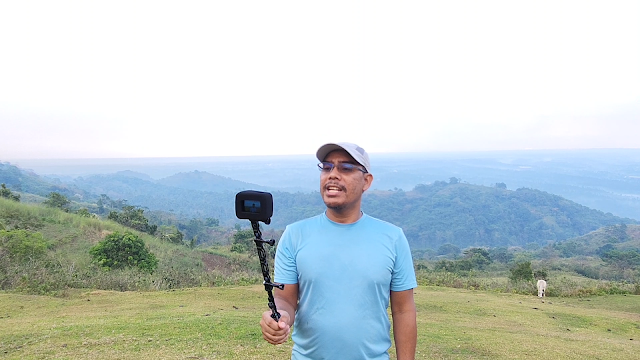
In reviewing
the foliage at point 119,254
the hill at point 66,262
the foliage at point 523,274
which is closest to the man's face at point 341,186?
the hill at point 66,262

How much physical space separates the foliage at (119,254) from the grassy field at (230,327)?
5.08 metres

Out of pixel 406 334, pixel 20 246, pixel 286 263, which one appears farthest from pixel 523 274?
pixel 20 246

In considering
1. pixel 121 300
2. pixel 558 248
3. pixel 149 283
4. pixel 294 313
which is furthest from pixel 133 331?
pixel 558 248

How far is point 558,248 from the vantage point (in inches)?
2362

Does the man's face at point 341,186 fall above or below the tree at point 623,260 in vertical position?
above

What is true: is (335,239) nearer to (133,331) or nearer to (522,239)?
(133,331)

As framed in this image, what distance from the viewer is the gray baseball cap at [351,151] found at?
2234 mm

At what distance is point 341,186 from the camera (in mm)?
2244

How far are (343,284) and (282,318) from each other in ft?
1.14

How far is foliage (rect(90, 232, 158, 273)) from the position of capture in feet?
46.9

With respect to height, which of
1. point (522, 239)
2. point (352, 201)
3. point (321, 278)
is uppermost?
point (352, 201)

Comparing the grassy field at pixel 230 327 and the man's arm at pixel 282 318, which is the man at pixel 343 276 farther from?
the grassy field at pixel 230 327

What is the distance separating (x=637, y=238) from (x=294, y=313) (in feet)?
274

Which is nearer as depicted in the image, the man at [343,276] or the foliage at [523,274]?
the man at [343,276]
